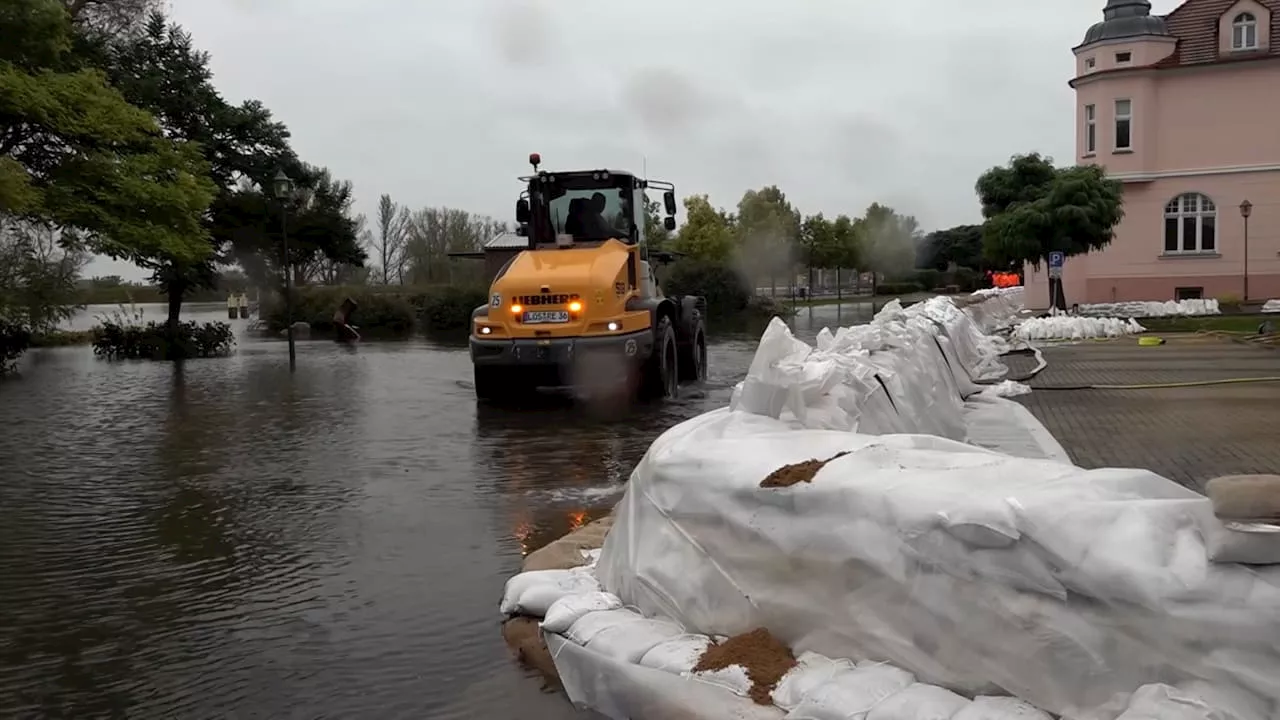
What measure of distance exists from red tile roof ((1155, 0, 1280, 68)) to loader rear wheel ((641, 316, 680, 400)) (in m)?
29.9

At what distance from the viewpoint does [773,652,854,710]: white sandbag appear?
343 cm

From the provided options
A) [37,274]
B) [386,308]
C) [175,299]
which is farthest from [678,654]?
[386,308]

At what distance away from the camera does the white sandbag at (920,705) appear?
10.3 feet

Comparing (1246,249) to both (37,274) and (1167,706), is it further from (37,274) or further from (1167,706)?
(1167,706)

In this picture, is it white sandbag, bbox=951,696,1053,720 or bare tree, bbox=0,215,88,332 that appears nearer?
white sandbag, bbox=951,696,1053,720

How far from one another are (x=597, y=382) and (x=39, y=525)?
6.97 m

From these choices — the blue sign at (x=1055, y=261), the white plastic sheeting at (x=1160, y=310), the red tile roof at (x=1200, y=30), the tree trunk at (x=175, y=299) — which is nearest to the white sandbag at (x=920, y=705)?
the tree trunk at (x=175, y=299)

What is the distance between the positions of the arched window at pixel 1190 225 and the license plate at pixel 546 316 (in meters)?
31.3

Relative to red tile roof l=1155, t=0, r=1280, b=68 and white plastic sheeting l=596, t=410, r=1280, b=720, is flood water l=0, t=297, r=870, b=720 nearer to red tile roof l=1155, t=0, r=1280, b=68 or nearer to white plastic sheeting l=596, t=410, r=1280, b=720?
white plastic sheeting l=596, t=410, r=1280, b=720

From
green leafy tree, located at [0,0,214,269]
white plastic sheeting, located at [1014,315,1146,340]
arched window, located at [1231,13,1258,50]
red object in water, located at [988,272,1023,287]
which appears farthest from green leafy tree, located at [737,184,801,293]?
green leafy tree, located at [0,0,214,269]

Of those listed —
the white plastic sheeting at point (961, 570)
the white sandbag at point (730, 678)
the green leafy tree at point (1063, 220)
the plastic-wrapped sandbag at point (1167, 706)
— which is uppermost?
the green leafy tree at point (1063, 220)

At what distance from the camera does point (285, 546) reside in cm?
653

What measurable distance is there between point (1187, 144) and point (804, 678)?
128 ft

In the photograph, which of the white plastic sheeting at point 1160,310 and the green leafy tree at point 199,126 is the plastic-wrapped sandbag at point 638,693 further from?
the white plastic sheeting at point 1160,310
